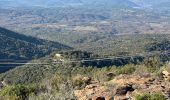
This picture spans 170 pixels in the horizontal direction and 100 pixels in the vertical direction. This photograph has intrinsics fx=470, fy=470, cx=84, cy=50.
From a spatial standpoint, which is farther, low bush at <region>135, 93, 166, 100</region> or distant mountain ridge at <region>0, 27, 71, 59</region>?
distant mountain ridge at <region>0, 27, 71, 59</region>

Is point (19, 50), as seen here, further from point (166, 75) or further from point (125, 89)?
point (125, 89)

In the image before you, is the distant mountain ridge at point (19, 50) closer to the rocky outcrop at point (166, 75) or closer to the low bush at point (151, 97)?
the rocky outcrop at point (166, 75)

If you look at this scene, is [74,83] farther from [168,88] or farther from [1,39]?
[1,39]

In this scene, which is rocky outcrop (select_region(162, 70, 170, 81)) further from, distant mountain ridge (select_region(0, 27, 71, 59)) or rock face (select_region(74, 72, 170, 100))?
distant mountain ridge (select_region(0, 27, 71, 59))

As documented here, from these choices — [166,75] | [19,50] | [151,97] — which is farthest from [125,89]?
[19,50]

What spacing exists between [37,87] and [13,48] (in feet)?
343

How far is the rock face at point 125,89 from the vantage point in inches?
1179

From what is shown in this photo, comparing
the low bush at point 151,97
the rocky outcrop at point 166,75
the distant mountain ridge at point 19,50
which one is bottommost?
the distant mountain ridge at point 19,50

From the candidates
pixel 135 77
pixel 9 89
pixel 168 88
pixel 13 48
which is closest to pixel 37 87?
pixel 9 89

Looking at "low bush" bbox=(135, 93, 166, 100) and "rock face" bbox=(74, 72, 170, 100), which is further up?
"low bush" bbox=(135, 93, 166, 100)

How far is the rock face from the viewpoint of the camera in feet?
98.3

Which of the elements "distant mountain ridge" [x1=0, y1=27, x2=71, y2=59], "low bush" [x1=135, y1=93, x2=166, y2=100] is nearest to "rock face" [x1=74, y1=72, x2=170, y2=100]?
"low bush" [x1=135, y1=93, x2=166, y2=100]

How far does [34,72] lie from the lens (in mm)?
87375

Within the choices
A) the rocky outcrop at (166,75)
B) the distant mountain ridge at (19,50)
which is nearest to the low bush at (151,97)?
the rocky outcrop at (166,75)
